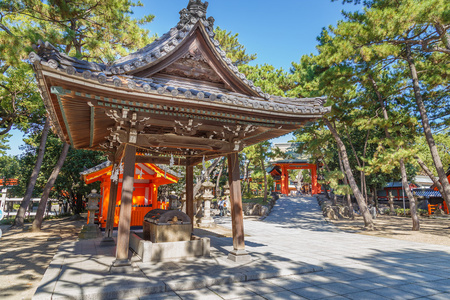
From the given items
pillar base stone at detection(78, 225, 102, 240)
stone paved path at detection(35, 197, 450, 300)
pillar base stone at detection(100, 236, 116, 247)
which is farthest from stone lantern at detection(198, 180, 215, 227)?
pillar base stone at detection(100, 236, 116, 247)

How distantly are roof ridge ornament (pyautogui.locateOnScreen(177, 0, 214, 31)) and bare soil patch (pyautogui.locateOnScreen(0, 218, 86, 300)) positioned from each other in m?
6.65

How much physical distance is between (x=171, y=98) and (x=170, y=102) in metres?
0.14

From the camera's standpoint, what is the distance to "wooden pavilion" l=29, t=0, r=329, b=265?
14.5 ft

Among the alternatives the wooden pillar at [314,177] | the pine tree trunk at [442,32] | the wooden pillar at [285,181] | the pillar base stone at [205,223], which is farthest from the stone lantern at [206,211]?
the wooden pillar at [314,177]

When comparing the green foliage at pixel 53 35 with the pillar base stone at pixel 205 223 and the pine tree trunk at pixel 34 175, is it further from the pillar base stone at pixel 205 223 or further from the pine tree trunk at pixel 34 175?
the pillar base stone at pixel 205 223

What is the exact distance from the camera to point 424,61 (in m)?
14.7

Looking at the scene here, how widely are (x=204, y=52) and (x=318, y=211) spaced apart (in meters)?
21.1

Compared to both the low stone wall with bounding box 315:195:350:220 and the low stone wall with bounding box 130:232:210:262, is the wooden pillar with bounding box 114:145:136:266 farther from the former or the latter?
the low stone wall with bounding box 315:195:350:220

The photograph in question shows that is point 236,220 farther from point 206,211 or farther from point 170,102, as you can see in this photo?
point 206,211

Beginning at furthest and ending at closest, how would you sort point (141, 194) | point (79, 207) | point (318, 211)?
point (318, 211) → point (79, 207) → point (141, 194)

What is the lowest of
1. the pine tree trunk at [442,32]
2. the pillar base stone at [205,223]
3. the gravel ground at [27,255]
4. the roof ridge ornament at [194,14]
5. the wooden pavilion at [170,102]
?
the gravel ground at [27,255]

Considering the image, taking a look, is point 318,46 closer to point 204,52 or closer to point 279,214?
point 204,52

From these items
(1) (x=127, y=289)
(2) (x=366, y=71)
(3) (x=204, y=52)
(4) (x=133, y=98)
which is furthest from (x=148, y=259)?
(2) (x=366, y=71)

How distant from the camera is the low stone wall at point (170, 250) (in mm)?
6098
